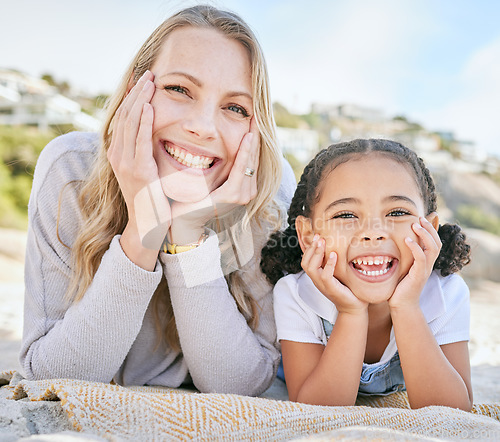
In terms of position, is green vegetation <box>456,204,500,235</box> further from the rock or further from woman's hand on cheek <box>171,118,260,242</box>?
woman's hand on cheek <box>171,118,260,242</box>

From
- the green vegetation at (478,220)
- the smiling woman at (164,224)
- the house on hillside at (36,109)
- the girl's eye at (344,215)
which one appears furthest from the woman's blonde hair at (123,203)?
the house on hillside at (36,109)

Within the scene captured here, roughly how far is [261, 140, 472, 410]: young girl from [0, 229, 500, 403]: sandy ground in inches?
36.3

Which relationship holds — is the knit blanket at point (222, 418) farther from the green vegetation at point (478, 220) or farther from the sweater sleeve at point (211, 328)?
the green vegetation at point (478, 220)

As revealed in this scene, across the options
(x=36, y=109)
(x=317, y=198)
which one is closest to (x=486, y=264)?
(x=317, y=198)

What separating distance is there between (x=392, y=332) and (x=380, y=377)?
0.83 ft

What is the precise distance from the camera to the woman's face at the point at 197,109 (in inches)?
97.8

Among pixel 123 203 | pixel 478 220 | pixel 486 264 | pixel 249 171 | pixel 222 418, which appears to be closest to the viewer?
pixel 222 418

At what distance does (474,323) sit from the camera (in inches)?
301

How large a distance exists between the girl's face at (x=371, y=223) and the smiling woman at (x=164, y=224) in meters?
0.47

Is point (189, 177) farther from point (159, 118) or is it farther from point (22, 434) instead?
point (22, 434)

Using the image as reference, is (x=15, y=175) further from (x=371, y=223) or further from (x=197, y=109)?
(x=371, y=223)

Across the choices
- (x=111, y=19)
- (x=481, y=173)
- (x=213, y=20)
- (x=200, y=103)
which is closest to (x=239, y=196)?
(x=200, y=103)

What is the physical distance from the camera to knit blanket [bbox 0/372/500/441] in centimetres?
156

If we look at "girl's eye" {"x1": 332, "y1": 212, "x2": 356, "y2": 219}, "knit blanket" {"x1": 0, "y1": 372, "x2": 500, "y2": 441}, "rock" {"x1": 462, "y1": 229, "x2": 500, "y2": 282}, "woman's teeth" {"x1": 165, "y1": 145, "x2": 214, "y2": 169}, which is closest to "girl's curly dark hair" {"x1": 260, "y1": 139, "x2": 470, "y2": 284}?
"girl's eye" {"x1": 332, "y1": 212, "x2": 356, "y2": 219}
